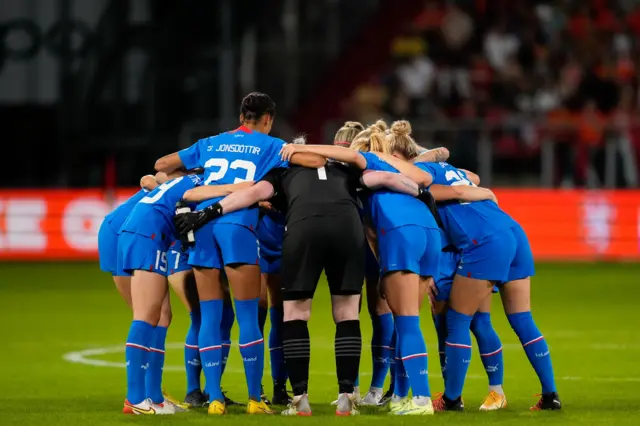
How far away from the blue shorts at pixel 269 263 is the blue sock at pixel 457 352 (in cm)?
139

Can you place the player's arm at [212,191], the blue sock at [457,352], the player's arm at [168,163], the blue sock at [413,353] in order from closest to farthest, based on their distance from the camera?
the blue sock at [413,353] → the player's arm at [212,191] → the blue sock at [457,352] → the player's arm at [168,163]

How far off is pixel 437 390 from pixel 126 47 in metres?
15.0

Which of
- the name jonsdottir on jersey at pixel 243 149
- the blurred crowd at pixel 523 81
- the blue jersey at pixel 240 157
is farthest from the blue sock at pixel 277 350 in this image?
the blurred crowd at pixel 523 81

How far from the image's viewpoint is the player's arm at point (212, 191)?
28.9 feet

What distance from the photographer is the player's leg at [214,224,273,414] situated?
8.65m

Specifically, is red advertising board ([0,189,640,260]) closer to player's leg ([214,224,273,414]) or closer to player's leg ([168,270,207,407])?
player's leg ([168,270,207,407])

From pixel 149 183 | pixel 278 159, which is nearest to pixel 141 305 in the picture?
pixel 149 183

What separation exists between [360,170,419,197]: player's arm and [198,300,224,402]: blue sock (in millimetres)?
1302

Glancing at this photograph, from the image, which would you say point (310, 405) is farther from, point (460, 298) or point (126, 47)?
point (126, 47)

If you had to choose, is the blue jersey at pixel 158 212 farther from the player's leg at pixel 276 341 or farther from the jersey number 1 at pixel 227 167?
the player's leg at pixel 276 341

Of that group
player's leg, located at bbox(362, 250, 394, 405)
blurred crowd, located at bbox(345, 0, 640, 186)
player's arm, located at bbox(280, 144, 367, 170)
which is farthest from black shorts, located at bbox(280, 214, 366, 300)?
blurred crowd, located at bbox(345, 0, 640, 186)

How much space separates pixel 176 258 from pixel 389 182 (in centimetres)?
166

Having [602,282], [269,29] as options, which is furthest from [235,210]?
[269,29]

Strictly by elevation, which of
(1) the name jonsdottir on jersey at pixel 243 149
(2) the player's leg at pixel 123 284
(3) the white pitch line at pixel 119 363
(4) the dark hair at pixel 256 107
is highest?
(4) the dark hair at pixel 256 107
